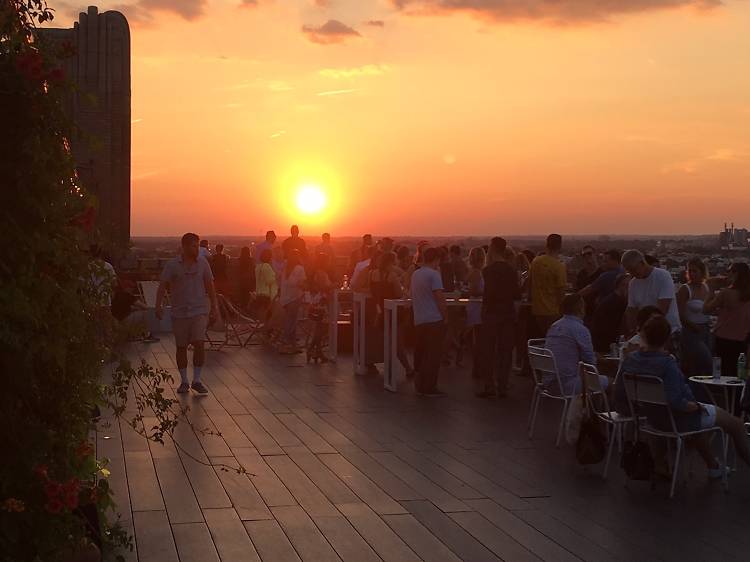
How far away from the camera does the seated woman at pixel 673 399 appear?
290 inches

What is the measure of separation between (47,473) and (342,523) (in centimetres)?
259

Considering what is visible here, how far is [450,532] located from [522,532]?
41 centimetres

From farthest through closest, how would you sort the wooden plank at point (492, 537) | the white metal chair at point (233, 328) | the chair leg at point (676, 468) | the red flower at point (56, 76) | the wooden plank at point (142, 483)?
the white metal chair at point (233, 328), the chair leg at point (676, 468), the wooden plank at point (142, 483), the wooden plank at point (492, 537), the red flower at point (56, 76)

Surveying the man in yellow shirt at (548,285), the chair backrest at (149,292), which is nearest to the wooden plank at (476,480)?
the man in yellow shirt at (548,285)

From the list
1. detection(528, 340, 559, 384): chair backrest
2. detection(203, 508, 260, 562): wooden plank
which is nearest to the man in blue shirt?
detection(528, 340, 559, 384): chair backrest

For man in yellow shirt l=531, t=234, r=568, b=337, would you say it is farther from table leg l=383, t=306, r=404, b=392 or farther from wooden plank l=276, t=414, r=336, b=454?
wooden plank l=276, t=414, r=336, b=454

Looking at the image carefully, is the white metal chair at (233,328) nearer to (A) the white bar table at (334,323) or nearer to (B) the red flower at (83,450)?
(A) the white bar table at (334,323)

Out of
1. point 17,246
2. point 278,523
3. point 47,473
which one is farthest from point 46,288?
point 278,523

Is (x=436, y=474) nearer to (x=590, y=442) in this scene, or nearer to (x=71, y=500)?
(x=590, y=442)

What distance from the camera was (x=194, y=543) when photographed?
6098 mm

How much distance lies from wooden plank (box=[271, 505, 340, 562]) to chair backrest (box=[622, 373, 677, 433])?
2349mm

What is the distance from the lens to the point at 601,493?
24.6ft

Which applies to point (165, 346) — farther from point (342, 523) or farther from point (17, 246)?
point (17, 246)

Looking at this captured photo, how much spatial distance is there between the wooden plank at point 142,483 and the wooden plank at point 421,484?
166cm
